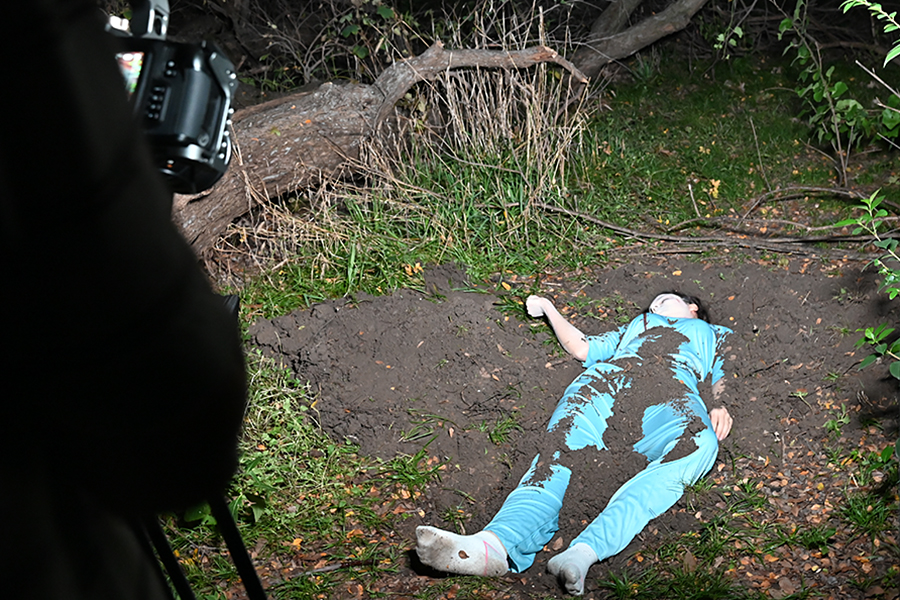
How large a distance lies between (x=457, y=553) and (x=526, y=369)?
130cm

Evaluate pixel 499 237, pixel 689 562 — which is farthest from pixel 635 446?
pixel 499 237

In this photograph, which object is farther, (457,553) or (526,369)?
(526,369)

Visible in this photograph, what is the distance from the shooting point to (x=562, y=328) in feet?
12.3

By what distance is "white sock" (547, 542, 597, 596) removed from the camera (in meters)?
2.50

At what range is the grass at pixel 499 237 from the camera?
8.93ft

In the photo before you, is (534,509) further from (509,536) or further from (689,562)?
(689,562)

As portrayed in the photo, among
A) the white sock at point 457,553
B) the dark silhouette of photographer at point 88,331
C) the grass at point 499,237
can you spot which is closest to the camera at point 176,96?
the dark silhouette of photographer at point 88,331

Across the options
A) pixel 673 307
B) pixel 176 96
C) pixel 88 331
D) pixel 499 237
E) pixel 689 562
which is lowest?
pixel 689 562

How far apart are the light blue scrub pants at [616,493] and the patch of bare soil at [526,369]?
7 cm

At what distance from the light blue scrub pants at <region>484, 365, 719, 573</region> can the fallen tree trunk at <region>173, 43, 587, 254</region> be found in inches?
85.7

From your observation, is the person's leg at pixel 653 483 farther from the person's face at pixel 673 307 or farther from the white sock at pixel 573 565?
the person's face at pixel 673 307

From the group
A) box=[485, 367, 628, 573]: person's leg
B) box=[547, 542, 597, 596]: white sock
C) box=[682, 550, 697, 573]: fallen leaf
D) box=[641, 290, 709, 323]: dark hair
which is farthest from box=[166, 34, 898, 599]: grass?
box=[641, 290, 709, 323]: dark hair

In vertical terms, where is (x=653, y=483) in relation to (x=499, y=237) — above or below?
below

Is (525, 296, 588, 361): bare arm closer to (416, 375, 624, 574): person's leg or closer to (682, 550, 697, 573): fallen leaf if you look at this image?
(416, 375, 624, 574): person's leg
